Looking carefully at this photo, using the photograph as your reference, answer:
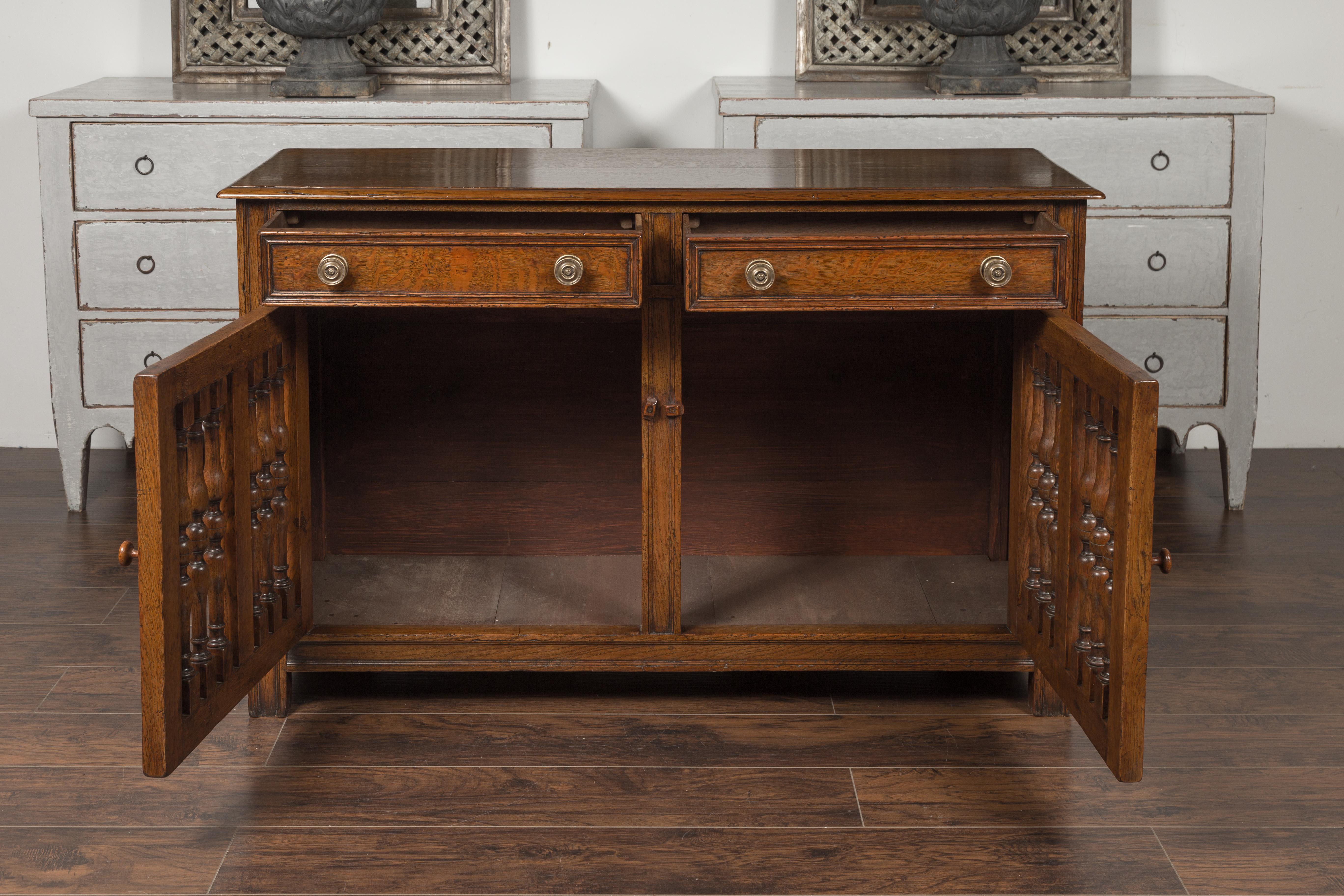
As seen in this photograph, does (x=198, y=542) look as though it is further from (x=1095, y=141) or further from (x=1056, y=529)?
(x=1095, y=141)

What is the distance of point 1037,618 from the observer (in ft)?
7.82

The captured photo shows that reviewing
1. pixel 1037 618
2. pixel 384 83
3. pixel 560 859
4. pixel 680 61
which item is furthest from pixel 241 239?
pixel 680 61

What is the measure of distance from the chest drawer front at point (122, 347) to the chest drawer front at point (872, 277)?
1710 mm

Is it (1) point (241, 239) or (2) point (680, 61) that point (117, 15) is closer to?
(2) point (680, 61)

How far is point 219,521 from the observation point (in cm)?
211

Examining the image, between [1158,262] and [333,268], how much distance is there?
6.88 ft

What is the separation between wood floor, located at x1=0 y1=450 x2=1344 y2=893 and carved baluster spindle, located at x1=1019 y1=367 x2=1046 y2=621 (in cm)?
27

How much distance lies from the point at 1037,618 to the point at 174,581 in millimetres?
1304

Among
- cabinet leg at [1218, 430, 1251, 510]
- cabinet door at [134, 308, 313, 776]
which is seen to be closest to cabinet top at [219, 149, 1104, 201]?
cabinet door at [134, 308, 313, 776]

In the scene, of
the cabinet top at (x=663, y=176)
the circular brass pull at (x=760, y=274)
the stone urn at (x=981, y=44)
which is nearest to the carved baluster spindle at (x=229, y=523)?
the cabinet top at (x=663, y=176)

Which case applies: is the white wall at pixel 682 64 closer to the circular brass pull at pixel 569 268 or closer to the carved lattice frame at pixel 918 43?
the carved lattice frame at pixel 918 43

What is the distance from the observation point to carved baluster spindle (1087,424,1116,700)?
204 cm

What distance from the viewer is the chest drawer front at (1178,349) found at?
355cm

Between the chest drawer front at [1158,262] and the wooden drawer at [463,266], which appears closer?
the wooden drawer at [463,266]
